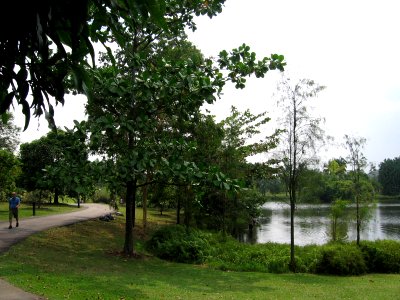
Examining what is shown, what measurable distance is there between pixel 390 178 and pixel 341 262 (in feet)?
355

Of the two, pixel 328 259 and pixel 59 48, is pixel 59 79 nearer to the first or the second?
pixel 59 48

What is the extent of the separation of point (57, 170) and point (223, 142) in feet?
43.6

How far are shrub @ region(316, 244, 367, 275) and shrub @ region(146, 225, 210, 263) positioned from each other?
4624 millimetres

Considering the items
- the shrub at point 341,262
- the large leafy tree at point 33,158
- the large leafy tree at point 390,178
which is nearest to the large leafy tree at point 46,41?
the shrub at point 341,262

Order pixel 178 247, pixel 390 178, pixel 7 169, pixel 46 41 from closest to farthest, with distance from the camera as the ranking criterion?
1. pixel 46 41
2. pixel 178 247
3. pixel 7 169
4. pixel 390 178

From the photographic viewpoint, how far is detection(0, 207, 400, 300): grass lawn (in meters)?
9.13

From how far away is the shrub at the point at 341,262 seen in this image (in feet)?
50.0

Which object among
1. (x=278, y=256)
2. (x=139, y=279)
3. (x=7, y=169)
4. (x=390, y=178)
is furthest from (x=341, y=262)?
(x=390, y=178)

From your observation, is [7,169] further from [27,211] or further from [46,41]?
[46,41]

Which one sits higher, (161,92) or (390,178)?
(161,92)

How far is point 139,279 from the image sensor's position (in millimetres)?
11141

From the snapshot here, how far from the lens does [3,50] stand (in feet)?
6.22

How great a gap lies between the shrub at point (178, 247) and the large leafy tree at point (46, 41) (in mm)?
15298

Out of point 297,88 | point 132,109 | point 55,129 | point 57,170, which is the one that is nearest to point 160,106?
point 132,109
